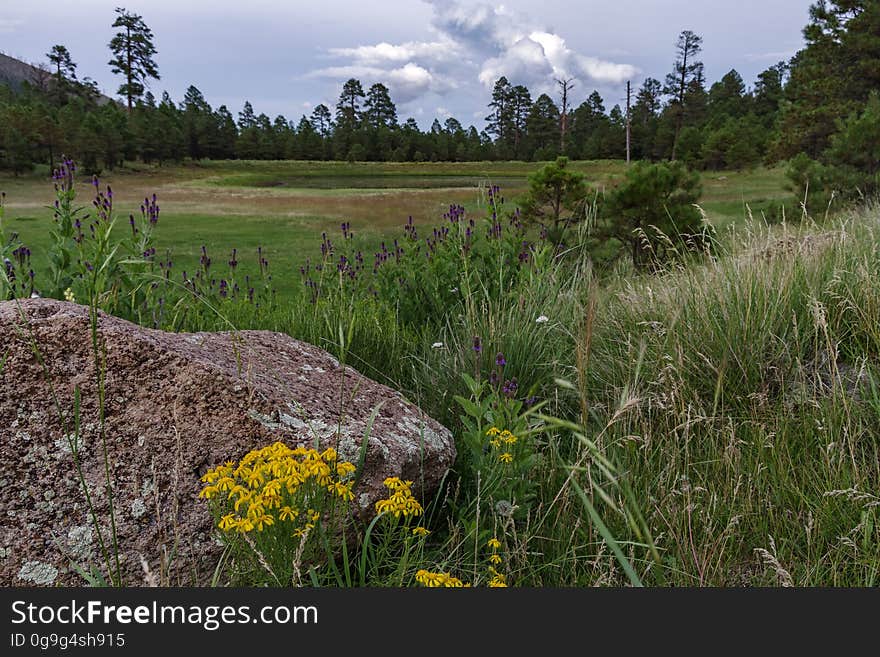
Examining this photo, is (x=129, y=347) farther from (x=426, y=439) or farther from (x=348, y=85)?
(x=348, y=85)

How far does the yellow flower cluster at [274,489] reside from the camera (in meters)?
1.50

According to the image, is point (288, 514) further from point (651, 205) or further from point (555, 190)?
point (651, 205)

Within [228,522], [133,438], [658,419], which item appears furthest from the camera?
[658,419]

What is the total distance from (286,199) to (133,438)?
78.6 ft

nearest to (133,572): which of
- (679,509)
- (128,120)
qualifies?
(679,509)

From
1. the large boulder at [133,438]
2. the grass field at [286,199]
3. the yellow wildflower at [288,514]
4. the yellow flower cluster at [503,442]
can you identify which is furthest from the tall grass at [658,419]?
the grass field at [286,199]

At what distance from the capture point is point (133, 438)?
2121mm

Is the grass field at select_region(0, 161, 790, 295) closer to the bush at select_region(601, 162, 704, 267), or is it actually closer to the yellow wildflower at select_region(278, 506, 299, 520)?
the bush at select_region(601, 162, 704, 267)

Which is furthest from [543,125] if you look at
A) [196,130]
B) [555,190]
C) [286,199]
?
[555,190]

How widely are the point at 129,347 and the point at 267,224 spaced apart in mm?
17419

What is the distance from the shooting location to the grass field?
14.3 metres

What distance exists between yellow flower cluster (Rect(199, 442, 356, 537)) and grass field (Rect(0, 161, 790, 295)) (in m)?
3.77

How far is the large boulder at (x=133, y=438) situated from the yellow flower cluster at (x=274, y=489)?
0.88 feet

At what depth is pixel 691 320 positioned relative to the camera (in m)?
3.77
